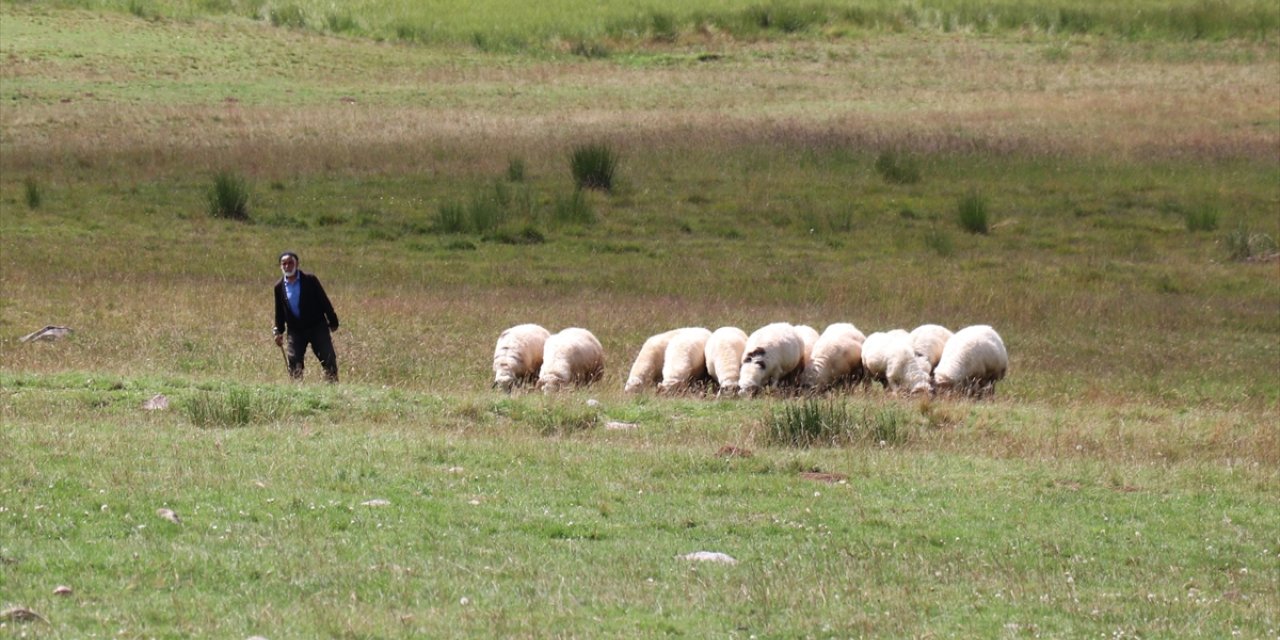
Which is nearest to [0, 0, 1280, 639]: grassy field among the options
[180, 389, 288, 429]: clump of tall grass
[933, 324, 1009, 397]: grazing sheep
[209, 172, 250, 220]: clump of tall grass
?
[180, 389, 288, 429]: clump of tall grass

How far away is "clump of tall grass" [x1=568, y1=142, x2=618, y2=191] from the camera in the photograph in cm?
3127

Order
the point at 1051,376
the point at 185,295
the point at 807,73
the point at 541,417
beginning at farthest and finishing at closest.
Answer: the point at 807,73
the point at 185,295
the point at 1051,376
the point at 541,417

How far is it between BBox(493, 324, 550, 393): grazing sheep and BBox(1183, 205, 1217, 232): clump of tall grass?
1688cm

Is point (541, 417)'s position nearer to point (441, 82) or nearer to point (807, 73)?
point (441, 82)

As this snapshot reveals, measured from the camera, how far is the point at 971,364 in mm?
16844

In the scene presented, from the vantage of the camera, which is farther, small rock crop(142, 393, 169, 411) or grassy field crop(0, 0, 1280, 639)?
small rock crop(142, 393, 169, 411)

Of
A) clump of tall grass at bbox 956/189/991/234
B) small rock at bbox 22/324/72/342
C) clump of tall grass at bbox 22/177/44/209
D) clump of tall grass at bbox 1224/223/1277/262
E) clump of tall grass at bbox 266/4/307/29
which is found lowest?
clump of tall grass at bbox 1224/223/1277/262

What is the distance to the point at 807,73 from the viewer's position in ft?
162

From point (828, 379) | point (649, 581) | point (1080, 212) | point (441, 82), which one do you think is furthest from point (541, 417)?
point (441, 82)

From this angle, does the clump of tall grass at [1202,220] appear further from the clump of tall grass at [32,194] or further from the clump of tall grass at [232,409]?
the clump of tall grass at [32,194]

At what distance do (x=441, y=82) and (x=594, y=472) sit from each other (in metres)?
36.6

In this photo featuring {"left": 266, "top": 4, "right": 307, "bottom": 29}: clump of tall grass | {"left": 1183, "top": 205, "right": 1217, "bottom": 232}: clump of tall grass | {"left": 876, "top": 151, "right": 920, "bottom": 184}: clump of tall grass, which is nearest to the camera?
{"left": 1183, "top": 205, "right": 1217, "bottom": 232}: clump of tall grass

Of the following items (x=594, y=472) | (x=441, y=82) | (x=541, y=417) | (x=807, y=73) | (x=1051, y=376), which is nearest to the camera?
(x=594, y=472)

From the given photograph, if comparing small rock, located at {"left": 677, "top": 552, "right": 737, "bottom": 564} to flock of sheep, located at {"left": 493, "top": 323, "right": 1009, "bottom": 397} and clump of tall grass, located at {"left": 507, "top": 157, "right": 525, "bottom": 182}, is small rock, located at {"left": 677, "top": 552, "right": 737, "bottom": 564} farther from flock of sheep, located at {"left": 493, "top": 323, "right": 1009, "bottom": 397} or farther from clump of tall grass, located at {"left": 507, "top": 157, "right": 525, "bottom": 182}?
clump of tall grass, located at {"left": 507, "top": 157, "right": 525, "bottom": 182}
